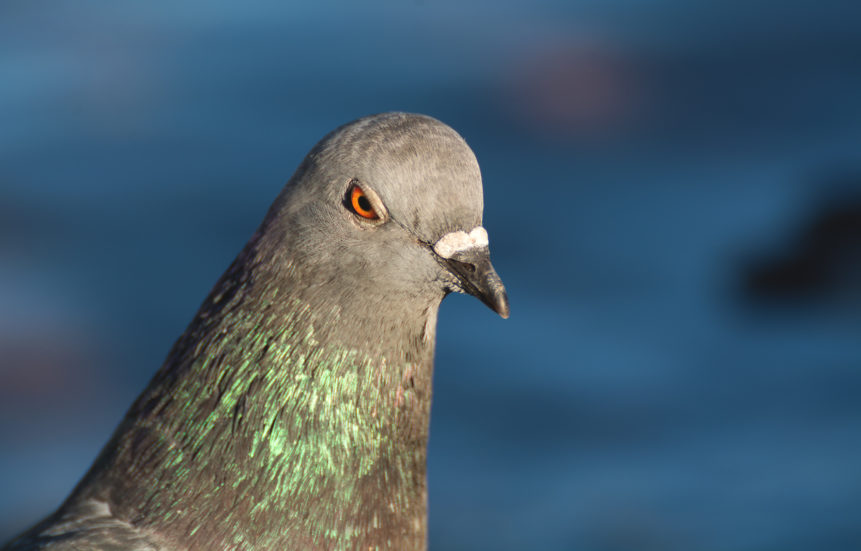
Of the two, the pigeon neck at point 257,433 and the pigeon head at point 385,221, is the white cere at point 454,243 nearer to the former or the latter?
the pigeon head at point 385,221

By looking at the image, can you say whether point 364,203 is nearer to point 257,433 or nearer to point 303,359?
point 303,359

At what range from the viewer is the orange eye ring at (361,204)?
2.87 metres

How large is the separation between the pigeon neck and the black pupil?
314 millimetres

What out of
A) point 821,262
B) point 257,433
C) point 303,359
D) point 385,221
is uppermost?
point 821,262

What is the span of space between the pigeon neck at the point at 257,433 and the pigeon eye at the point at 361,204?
298 millimetres

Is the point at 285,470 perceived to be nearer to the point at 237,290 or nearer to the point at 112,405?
the point at 237,290

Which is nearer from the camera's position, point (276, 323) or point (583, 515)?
point (276, 323)

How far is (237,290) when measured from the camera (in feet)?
9.70

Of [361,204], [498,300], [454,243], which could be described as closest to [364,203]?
[361,204]

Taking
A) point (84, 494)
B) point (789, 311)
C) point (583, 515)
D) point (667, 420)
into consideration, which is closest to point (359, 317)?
point (84, 494)

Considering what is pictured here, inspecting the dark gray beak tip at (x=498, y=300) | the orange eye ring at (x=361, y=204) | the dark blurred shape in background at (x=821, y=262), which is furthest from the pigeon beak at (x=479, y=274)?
the dark blurred shape in background at (x=821, y=262)

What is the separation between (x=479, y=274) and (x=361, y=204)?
383 millimetres

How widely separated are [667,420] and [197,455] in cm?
576

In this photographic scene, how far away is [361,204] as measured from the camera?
9.46ft
